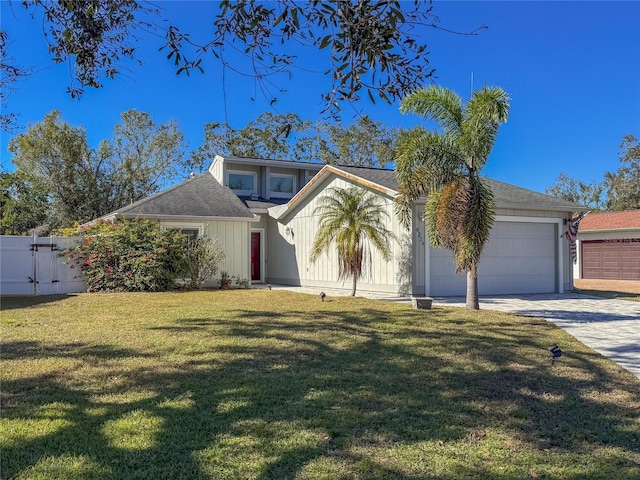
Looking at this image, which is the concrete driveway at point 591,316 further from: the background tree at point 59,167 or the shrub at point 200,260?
the background tree at point 59,167

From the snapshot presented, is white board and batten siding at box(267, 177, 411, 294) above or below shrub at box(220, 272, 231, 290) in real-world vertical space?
above

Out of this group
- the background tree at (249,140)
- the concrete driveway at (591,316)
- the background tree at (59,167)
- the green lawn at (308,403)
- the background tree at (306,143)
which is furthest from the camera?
the background tree at (306,143)

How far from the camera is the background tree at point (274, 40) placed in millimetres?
4219

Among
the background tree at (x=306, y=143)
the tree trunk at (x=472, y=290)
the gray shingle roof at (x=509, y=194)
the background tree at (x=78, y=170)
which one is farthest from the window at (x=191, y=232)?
the background tree at (x=306, y=143)

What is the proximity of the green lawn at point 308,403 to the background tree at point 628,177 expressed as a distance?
37728mm

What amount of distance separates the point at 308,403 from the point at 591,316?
8.42 m

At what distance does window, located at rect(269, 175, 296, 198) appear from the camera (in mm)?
22719

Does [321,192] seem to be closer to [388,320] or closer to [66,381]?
[388,320]

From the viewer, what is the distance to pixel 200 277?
15797mm

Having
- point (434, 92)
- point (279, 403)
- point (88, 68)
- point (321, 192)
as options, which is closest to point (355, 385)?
point (279, 403)

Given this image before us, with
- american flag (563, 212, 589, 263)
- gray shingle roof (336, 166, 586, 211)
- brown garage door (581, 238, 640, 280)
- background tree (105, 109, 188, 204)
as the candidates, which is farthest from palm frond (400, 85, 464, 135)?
background tree (105, 109, 188, 204)

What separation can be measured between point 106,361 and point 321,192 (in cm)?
1214

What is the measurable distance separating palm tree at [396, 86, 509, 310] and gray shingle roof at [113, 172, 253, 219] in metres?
8.48

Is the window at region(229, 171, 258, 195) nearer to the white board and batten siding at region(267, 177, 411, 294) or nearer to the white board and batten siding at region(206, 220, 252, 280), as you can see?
the white board and batten siding at region(267, 177, 411, 294)
